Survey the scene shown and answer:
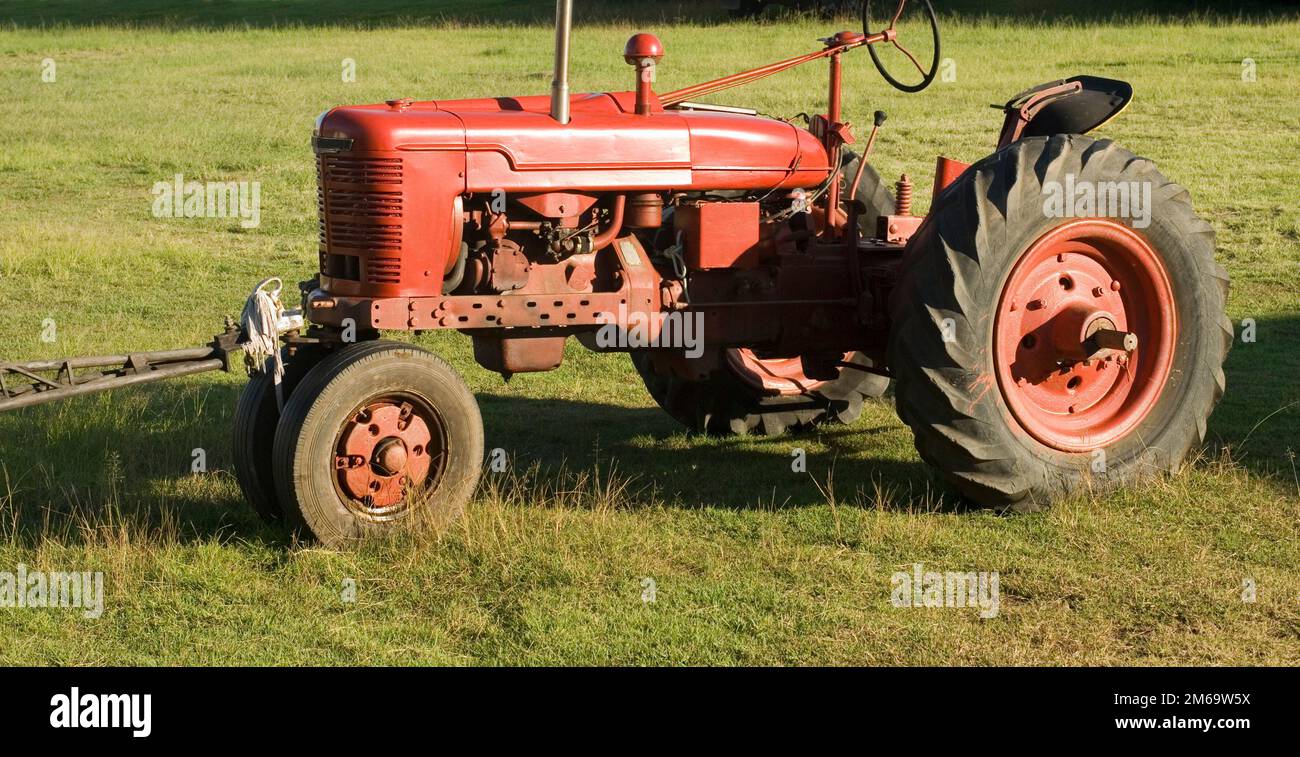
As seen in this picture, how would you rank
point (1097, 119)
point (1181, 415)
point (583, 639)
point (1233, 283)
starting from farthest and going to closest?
point (1233, 283)
point (1097, 119)
point (1181, 415)
point (583, 639)

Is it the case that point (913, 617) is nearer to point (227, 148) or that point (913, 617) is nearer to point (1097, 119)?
point (1097, 119)

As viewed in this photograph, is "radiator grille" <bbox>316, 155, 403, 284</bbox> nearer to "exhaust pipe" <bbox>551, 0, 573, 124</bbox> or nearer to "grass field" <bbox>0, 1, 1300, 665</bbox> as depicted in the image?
"exhaust pipe" <bbox>551, 0, 573, 124</bbox>

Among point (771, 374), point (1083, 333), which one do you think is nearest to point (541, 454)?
point (771, 374)

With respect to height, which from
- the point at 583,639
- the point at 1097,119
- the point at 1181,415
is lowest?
the point at 583,639

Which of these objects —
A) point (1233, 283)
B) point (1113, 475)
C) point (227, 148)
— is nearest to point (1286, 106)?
point (1233, 283)

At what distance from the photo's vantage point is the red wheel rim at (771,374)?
315 inches

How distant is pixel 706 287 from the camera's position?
680cm

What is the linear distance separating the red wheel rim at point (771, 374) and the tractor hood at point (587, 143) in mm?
1349

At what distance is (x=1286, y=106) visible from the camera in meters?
19.3

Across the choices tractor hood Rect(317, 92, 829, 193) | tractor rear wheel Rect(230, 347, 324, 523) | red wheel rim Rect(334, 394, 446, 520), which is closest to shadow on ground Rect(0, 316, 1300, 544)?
tractor rear wheel Rect(230, 347, 324, 523)

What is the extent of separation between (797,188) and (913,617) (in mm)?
2238

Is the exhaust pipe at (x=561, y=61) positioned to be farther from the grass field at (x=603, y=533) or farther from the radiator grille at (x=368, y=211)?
the grass field at (x=603, y=533)

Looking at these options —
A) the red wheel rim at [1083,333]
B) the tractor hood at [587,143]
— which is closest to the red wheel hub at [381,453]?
the tractor hood at [587,143]

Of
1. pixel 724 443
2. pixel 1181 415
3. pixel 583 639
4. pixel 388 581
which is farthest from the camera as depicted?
pixel 724 443
